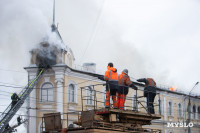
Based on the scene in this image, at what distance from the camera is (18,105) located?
28516 millimetres

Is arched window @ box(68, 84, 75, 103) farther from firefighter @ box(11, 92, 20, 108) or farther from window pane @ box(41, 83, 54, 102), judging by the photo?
firefighter @ box(11, 92, 20, 108)

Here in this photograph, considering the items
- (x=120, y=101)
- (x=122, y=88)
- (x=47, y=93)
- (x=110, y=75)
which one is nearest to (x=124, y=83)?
(x=122, y=88)

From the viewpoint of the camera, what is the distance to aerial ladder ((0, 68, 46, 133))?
26.5 meters

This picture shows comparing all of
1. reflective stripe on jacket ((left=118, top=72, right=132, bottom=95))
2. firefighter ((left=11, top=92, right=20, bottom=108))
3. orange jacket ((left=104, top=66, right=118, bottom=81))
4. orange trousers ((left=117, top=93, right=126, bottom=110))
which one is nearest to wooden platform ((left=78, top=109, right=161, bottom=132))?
orange trousers ((left=117, top=93, right=126, bottom=110))

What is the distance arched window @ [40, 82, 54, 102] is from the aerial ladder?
3.65 ft

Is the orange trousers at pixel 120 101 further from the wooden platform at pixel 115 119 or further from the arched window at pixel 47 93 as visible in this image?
the arched window at pixel 47 93

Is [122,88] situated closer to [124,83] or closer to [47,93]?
[124,83]

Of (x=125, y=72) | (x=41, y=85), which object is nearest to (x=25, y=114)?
(x=41, y=85)

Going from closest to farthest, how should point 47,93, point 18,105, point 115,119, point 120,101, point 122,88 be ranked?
1. point 115,119
2. point 120,101
3. point 122,88
4. point 18,105
5. point 47,93

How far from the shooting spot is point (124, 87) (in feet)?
56.4

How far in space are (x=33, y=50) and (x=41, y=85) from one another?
2831mm

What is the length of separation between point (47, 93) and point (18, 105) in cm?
437

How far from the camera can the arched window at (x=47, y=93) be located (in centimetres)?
3250

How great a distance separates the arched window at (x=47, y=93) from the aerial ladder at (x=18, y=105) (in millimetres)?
1112
